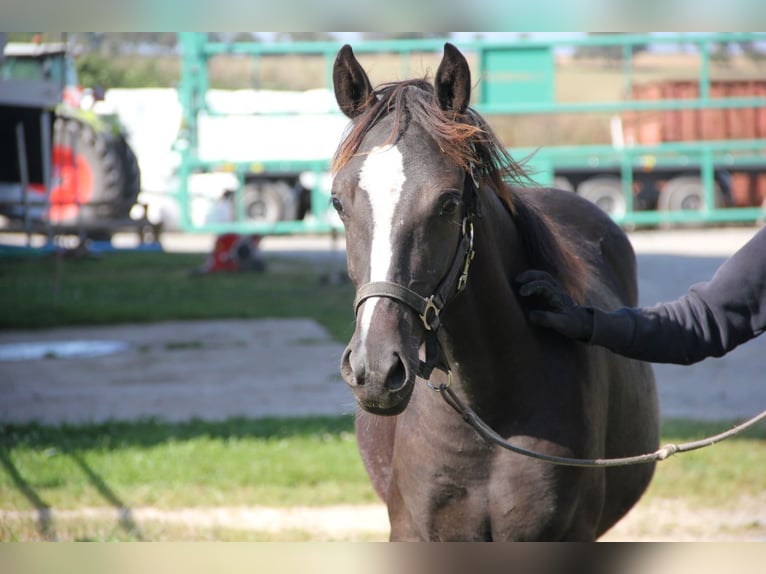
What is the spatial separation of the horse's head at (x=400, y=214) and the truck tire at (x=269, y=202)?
13328mm

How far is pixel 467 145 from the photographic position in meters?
2.49

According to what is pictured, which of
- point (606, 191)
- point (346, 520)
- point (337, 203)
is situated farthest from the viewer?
point (606, 191)

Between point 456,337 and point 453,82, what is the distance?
0.70 metres

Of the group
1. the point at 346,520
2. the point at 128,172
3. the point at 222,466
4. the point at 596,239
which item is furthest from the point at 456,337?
the point at 128,172

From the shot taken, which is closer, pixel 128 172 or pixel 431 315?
pixel 431 315

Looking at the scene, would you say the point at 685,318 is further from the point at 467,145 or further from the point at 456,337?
the point at 467,145

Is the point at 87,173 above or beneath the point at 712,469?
above

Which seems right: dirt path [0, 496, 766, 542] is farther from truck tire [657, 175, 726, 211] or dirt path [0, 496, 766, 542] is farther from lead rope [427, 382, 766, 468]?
truck tire [657, 175, 726, 211]

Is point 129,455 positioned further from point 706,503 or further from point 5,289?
point 5,289

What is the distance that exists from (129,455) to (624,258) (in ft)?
11.5

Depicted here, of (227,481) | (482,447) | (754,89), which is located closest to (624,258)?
(482,447)

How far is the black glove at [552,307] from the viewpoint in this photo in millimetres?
2680

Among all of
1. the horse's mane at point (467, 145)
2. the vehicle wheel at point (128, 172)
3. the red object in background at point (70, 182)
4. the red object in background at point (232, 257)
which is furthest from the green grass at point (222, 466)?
the vehicle wheel at point (128, 172)

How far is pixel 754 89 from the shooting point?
16594 mm
